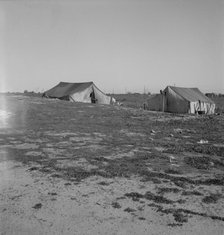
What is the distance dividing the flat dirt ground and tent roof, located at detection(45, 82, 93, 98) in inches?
822

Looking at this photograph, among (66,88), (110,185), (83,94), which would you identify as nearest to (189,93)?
(83,94)

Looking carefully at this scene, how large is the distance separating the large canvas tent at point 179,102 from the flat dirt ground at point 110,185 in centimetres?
1537

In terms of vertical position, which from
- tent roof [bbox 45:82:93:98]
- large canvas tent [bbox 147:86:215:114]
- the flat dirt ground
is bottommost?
the flat dirt ground

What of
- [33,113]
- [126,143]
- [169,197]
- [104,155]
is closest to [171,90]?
[33,113]

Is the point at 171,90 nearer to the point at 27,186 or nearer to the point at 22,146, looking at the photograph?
the point at 22,146

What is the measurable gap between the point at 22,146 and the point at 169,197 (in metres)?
6.30

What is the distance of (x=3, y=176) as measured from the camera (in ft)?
21.3

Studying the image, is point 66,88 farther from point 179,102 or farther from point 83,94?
point 179,102

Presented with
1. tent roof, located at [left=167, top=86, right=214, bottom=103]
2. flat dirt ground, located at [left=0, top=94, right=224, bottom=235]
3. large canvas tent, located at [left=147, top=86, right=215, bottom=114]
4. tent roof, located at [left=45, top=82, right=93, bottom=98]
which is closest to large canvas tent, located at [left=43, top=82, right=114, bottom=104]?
tent roof, located at [left=45, top=82, right=93, bottom=98]

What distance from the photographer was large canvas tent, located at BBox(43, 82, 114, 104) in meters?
31.3

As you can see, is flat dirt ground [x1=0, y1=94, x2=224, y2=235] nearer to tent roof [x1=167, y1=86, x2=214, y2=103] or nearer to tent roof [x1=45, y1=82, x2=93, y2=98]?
tent roof [x1=167, y1=86, x2=214, y2=103]

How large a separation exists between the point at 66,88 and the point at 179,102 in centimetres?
1475

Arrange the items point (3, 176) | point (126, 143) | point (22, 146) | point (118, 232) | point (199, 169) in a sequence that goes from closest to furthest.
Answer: point (118, 232)
point (3, 176)
point (199, 169)
point (22, 146)
point (126, 143)

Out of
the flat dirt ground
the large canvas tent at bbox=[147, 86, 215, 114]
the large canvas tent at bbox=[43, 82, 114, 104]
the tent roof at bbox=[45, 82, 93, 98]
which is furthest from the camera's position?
the tent roof at bbox=[45, 82, 93, 98]
